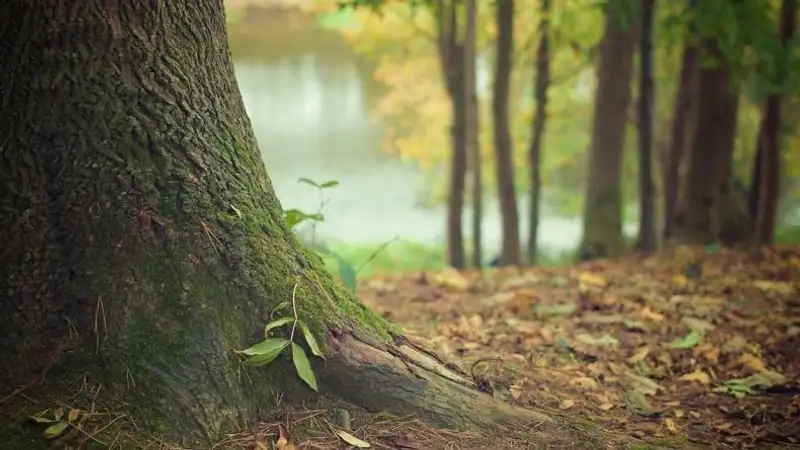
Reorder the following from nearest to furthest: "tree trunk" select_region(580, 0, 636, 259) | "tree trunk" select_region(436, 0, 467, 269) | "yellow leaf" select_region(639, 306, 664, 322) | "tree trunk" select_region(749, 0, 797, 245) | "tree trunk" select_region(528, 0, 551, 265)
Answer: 1. "yellow leaf" select_region(639, 306, 664, 322)
2. "tree trunk" select_region(749, 0, 797, 245)
3. "tree trunk" select_region(580, 0, 636, 259)
4. "tree trunk" select_region(528, 0, 551, 265)
5. "tree trunk" select_region(436, 0, 467, 269)

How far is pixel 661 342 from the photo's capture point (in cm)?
417

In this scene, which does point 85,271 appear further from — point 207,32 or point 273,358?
point 207,32

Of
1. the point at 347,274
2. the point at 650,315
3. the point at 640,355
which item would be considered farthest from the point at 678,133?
the point at 347,274

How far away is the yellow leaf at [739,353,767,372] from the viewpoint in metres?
3.83

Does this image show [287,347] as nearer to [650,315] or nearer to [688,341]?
[688,341]

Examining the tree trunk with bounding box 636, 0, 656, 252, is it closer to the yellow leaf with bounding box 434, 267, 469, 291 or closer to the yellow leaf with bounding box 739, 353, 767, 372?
the yellow leaf with bounding box 434, 267, 469, 291

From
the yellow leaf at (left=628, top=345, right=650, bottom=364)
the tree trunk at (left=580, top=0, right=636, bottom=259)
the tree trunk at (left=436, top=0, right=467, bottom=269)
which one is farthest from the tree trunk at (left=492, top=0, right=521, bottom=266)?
the yellow leaf at (left=628, top=345, right=650, bottom=364)

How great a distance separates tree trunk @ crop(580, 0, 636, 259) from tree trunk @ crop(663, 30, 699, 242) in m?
0.68

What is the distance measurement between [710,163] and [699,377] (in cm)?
550

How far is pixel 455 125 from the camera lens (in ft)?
32.7

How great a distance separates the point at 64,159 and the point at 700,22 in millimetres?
4597

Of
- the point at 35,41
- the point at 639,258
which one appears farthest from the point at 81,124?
the point at 639,258

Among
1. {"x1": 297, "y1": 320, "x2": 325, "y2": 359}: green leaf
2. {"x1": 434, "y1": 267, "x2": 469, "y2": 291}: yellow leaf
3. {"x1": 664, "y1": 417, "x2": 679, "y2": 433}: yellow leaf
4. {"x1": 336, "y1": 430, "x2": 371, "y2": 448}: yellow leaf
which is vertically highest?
{"x1": 297, "y1": 320, "x2": 325, "y2": 359}: green leaf

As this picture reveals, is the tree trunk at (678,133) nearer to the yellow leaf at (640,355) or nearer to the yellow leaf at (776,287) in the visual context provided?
the yellow leaf at (776,287)
